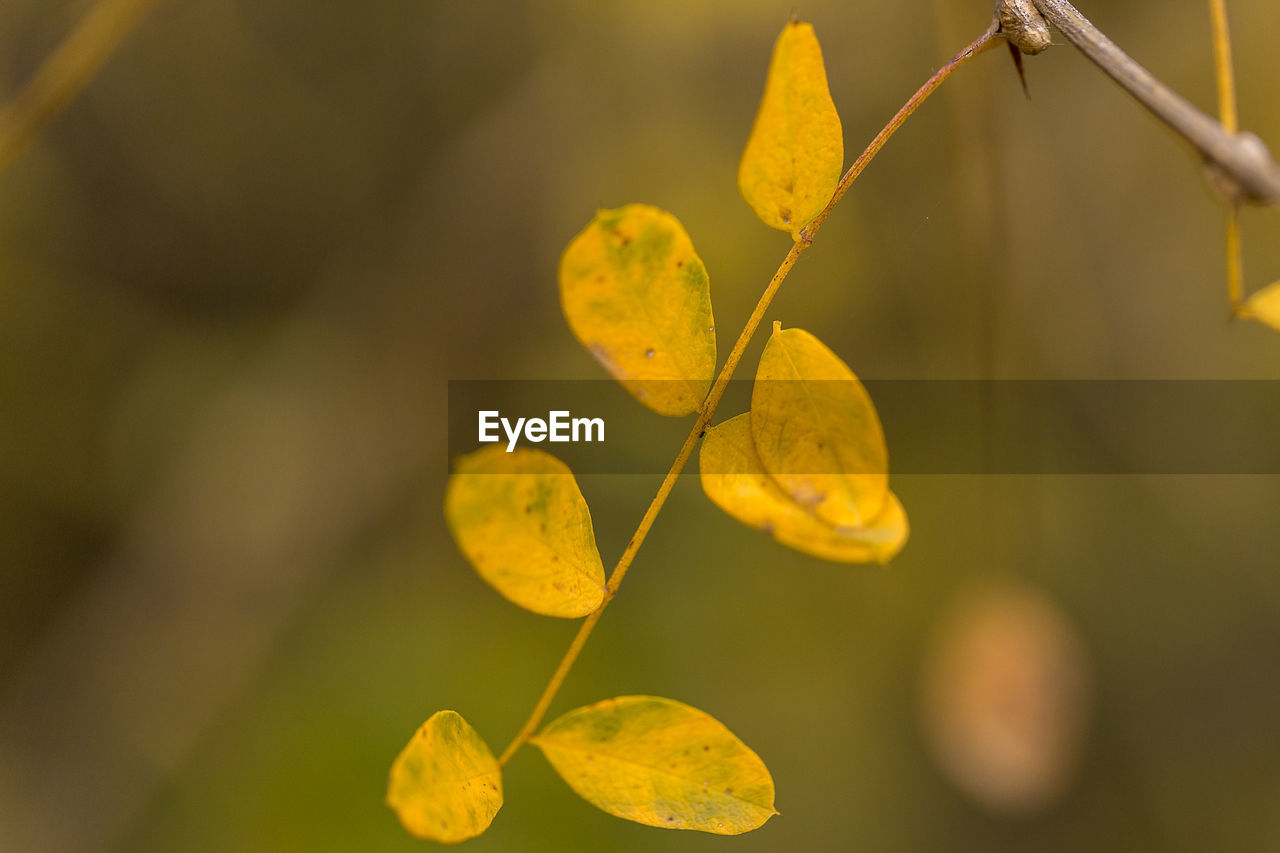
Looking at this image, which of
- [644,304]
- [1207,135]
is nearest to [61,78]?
[644,304]

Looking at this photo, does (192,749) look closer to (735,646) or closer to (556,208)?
(735,646)

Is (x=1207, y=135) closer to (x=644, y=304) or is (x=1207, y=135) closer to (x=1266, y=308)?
(x=1266, y=308)

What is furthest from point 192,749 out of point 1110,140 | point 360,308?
point 1110,140

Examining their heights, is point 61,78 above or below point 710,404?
above

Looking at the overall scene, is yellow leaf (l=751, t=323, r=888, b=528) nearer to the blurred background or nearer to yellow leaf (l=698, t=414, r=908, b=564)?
yellow leaf (l=698, t=414, r=908, b=564)

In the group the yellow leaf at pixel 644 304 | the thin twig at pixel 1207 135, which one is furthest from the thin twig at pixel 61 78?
the thin twig at pixel 1207 135

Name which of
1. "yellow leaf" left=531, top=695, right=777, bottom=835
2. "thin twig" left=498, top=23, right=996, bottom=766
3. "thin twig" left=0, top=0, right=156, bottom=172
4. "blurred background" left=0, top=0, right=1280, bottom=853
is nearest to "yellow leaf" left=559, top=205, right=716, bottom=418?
"thin twig" left=498, top=23, right=996, bottom=766
